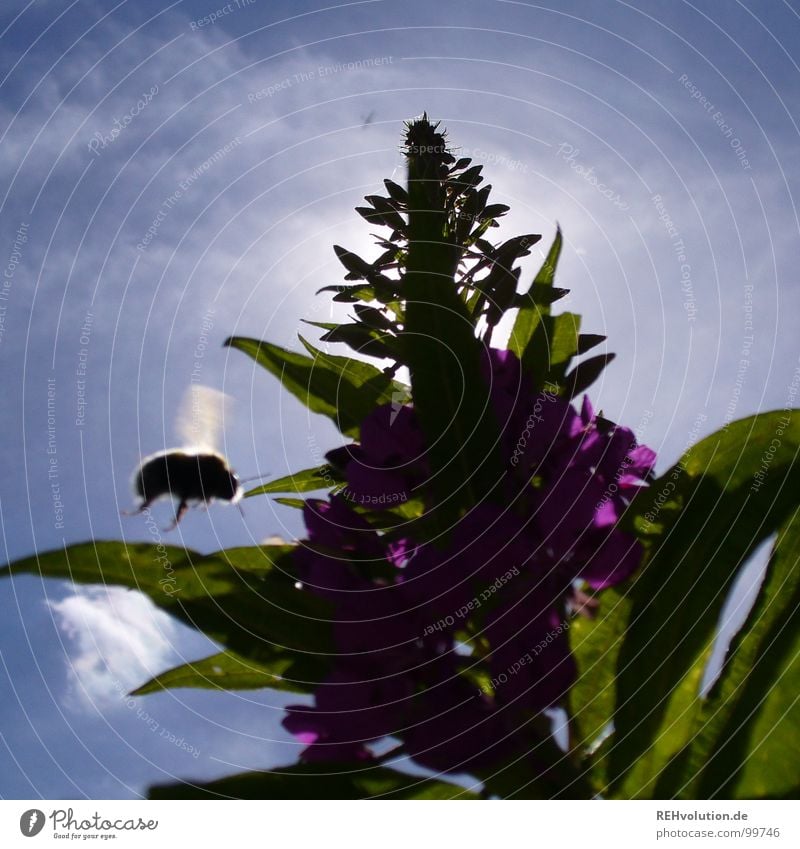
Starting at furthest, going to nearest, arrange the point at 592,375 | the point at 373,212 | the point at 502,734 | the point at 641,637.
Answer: the point at 373,212, the point at 592,375, the point at 641,637, the point at 502,734

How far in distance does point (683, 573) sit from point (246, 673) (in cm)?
89

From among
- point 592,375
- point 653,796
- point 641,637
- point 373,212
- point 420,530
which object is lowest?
point 653,796

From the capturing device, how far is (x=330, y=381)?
1.47 metres

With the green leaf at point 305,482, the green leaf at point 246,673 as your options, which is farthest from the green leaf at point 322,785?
the green leaf at point 305,482

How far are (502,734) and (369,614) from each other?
300mm

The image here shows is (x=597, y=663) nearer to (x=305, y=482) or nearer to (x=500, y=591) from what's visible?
(x=500, y=591)

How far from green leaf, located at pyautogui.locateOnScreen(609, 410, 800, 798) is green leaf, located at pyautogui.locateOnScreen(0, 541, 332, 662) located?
1.92ft

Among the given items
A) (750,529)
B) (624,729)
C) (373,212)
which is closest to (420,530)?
(624,729)

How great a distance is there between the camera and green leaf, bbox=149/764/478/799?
1224 millimetres

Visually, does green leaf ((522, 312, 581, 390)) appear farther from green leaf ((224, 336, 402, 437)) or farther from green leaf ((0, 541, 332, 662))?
green leaf ((0, 541, 332, 662))

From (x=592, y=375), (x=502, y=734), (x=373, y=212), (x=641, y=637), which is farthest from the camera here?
(x=373, y=212)

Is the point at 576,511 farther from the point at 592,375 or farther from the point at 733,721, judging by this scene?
the point at 733,721

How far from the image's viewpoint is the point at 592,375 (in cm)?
136
